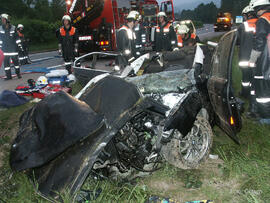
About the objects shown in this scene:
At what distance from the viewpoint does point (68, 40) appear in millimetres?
7395

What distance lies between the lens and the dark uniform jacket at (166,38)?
821 cm

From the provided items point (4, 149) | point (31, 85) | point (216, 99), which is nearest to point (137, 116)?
point (216, 99)

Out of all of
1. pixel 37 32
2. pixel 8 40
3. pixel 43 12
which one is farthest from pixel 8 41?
pixel 43 12

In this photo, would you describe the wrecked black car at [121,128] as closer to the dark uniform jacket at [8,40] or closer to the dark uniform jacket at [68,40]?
the dark uniform jacket at [68,40]

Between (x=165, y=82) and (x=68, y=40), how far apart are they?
5323 mm

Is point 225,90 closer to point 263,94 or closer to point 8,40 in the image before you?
point 263,94

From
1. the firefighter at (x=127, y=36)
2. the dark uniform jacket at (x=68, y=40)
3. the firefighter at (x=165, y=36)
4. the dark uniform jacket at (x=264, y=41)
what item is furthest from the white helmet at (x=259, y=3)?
the dark uniform jacket at (x=68, y=40)

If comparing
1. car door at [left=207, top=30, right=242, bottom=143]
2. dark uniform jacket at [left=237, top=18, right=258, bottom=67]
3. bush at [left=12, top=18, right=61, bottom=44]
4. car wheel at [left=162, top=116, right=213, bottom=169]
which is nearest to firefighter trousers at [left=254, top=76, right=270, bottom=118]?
dark uniform jacket at [left=237, top=18, right=258, bottom=67]

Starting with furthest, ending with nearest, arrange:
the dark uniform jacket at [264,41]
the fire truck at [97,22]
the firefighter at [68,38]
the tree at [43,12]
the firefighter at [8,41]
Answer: the tree at [43,12] < the fire truck at [97,22] < the firefighter at [8,41] < the firefighter at [68,38] < the dark uniform jacket at [264,41]

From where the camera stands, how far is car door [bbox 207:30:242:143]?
2.59 meters

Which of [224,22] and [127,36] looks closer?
[127,36]

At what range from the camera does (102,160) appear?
2326 mm

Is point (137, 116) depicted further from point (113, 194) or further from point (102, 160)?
point (113, 194)

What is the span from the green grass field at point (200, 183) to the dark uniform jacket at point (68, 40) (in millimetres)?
4797
